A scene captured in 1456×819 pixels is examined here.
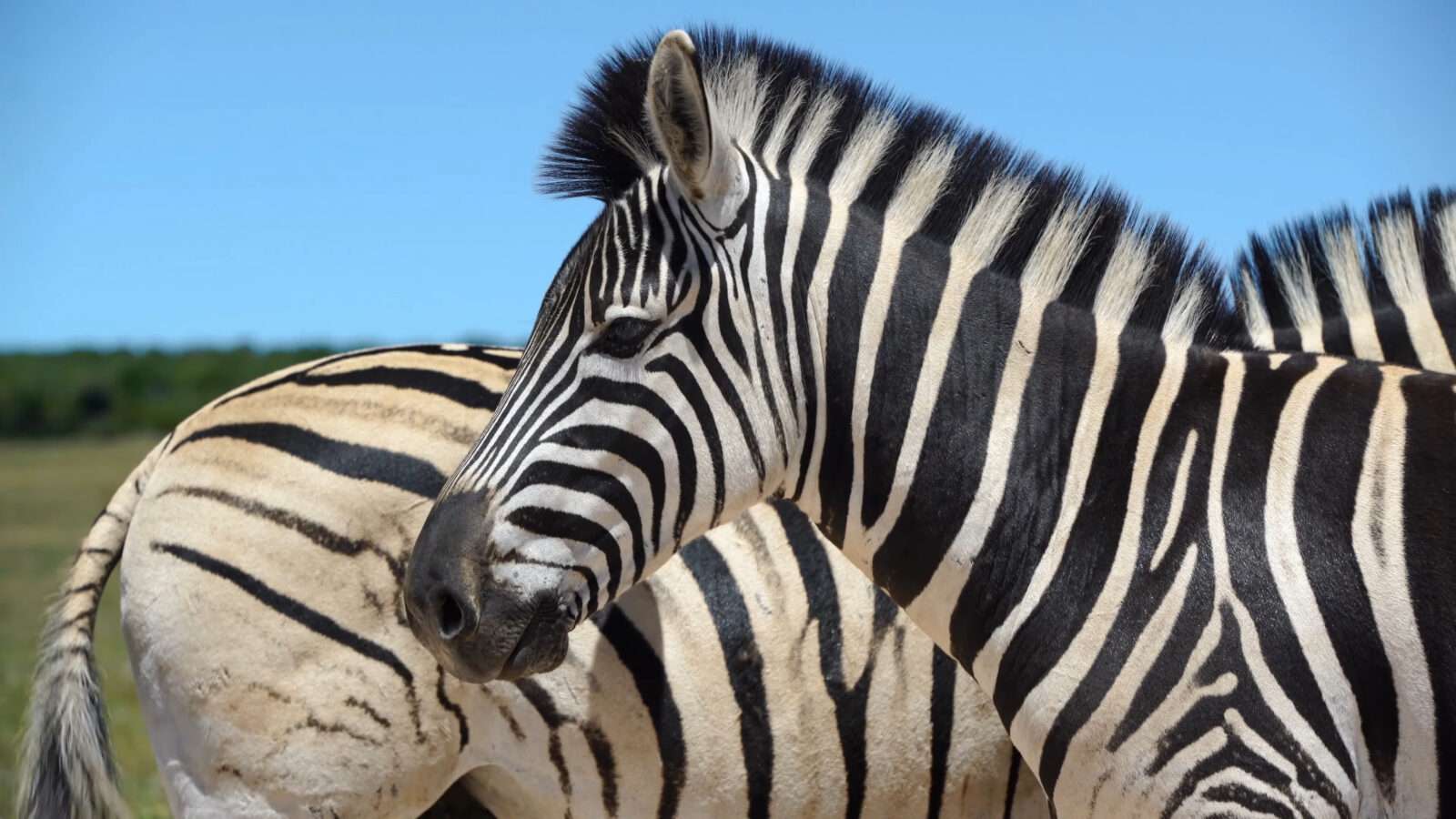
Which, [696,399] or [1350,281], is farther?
[1350,281]

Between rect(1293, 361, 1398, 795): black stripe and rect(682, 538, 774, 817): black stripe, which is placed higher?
rect(1293, 361, 1398, 795): black stripe

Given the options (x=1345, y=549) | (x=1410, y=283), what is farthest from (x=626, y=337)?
(x=1410, y=283)

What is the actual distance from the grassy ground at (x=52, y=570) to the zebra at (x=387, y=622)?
652mm

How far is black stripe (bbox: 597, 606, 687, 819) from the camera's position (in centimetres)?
351

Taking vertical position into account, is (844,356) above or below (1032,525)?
above

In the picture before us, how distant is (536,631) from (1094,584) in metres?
1.26

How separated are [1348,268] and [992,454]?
1.53 metres

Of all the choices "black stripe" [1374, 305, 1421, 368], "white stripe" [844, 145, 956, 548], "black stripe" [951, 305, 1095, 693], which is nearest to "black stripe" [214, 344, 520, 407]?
"white stripe" [844, 145, 956, 548]

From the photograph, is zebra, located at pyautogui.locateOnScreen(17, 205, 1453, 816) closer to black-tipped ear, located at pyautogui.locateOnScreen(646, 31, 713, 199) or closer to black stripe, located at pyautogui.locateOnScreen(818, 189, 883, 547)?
black stripe, located at pyautogui.locateOnScreen(818, 189, 883, 547)

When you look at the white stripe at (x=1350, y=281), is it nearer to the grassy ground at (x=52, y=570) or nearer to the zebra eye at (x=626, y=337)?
the zebra eye at (x=626, y=337)

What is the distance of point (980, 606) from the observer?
2.88 metres

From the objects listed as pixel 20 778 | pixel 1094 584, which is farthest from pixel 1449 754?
pixel 20 778

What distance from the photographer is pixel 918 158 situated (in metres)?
3.10

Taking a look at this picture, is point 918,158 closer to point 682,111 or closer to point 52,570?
point 682,111
